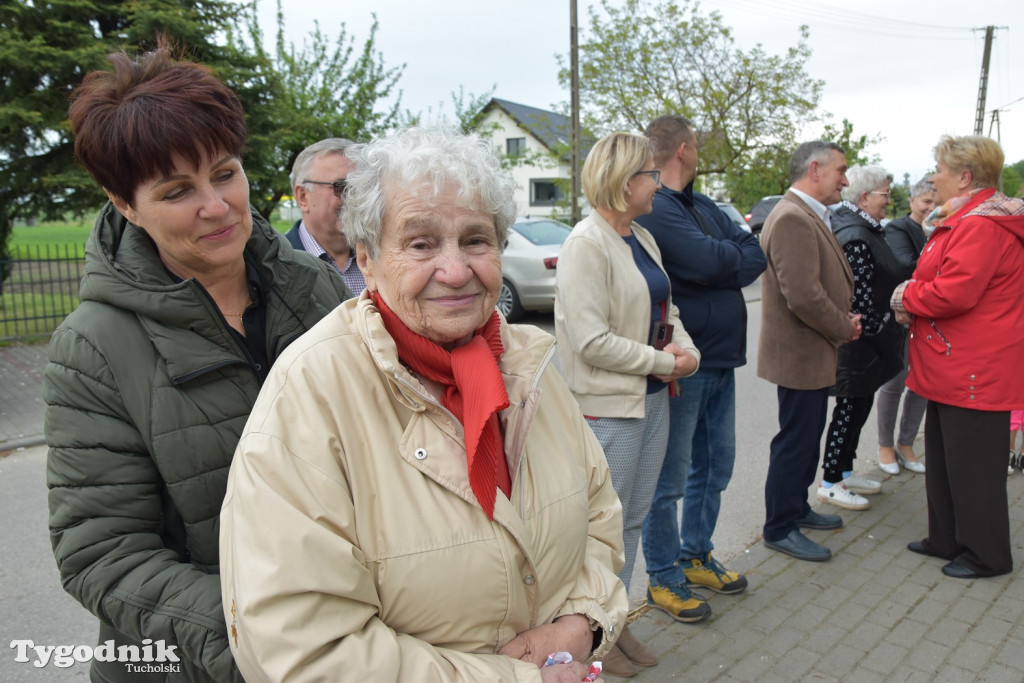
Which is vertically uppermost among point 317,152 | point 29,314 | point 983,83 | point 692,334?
point 983,83

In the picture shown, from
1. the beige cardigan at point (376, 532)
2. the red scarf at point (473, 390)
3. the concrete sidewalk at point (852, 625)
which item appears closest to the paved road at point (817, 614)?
the concrete sidewalk at point (852, 625)

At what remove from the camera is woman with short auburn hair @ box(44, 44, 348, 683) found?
1.40 metres

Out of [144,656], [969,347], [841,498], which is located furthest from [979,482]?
[144,656]

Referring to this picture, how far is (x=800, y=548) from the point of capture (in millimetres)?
3971

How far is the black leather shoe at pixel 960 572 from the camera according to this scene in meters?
3.76

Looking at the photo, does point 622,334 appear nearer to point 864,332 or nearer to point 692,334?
point 692,334

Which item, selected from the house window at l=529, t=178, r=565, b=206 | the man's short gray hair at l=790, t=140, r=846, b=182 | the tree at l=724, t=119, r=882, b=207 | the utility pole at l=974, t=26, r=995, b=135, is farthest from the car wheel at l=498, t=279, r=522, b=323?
the house window at l=529, t=178, r=565, b=206

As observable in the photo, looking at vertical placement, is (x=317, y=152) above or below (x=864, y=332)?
above

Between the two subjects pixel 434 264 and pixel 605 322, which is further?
pixel 605 322

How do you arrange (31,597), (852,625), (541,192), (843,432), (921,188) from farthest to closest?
(541,192) < (921,188) < (843,432) < (31,597) < (852,625)

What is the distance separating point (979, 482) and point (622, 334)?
223cm

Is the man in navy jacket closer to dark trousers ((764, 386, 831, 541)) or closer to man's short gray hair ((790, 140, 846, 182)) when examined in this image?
dark trousers ((764, 386, 831, 541))

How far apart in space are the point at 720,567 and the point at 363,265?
9.08ft

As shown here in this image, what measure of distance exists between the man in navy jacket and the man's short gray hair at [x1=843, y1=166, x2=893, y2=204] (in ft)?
5.45
